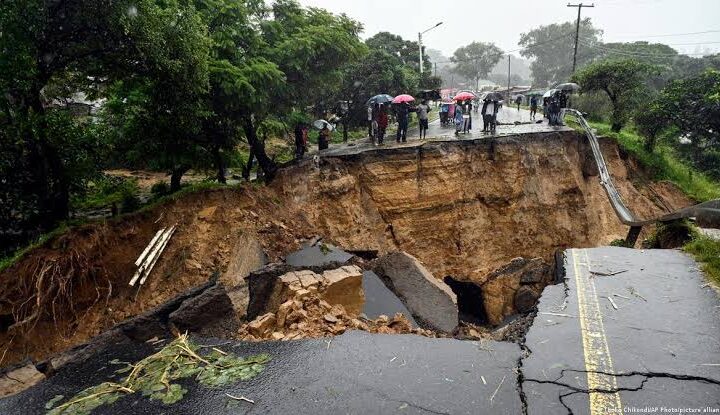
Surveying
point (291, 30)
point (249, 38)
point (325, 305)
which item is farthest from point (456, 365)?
point (291, 30)

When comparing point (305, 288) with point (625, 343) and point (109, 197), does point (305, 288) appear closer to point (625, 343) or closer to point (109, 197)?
point (625, 343)

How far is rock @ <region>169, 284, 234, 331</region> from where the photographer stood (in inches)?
244

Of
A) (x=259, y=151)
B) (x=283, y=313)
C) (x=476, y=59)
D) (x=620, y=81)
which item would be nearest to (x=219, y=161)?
(x=259, y=151)

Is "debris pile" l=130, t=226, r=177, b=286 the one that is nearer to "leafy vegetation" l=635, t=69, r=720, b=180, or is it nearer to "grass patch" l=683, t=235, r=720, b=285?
"grass patch" l=683, t=235, r=720, b=285

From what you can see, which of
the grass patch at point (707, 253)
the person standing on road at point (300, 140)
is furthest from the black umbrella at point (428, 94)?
the grass patch at point (707, 253)

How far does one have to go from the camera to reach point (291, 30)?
1223cm

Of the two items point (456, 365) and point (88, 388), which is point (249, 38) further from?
point (456, 365)

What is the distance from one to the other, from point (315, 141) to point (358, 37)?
9672mm

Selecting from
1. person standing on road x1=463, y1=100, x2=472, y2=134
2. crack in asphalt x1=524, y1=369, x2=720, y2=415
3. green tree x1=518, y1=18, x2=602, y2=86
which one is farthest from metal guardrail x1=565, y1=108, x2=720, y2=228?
green tree x1=518, y1=18, x2=602, y2=86

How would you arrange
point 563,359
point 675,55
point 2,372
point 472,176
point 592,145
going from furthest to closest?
point 675,55 → point 592,145 → point 472,176 → point 2,372 → point 563,359

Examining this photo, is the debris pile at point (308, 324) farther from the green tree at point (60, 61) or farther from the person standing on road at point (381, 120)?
the person standing on road at point (381, 120)

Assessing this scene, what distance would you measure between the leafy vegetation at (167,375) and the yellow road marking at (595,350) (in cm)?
366

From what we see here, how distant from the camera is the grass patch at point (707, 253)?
6.43 metres

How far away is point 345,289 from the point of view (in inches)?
317
